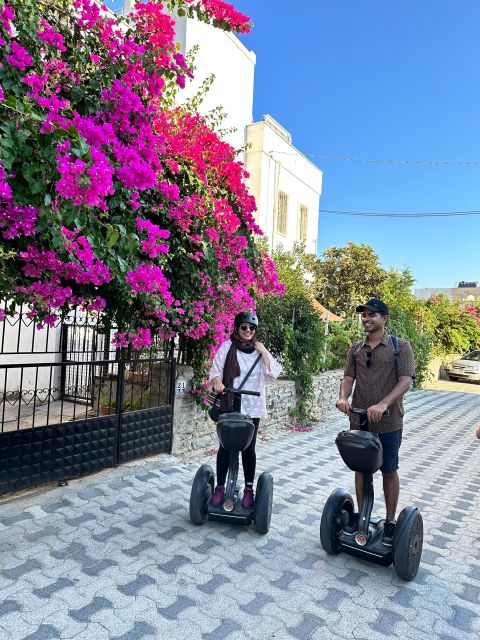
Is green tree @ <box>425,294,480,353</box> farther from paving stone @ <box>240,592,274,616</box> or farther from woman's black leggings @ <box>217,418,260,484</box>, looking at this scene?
paving stone @ <box>240,592,274,616</box>

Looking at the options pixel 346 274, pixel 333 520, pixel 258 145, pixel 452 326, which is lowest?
pixel 333 520

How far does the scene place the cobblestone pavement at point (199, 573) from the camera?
248 cm

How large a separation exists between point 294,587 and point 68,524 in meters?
1.80

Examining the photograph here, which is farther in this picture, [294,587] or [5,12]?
[294,587]

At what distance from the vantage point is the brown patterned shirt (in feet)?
10.8

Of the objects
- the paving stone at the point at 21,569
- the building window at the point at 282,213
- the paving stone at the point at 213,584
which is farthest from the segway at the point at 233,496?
the building window at the point at 282,213

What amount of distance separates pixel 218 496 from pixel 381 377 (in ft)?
5.14

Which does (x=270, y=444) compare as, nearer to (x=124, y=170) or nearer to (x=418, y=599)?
(x=418, y=599)

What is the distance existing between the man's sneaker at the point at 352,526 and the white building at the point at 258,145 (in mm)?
10085

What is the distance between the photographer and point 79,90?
3.30 meters

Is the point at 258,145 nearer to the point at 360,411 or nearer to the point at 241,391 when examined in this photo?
the point at 241,391

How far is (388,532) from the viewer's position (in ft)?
10.4

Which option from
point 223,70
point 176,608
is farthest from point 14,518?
point 223,70

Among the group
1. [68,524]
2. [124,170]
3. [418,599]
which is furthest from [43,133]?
[418,599]
